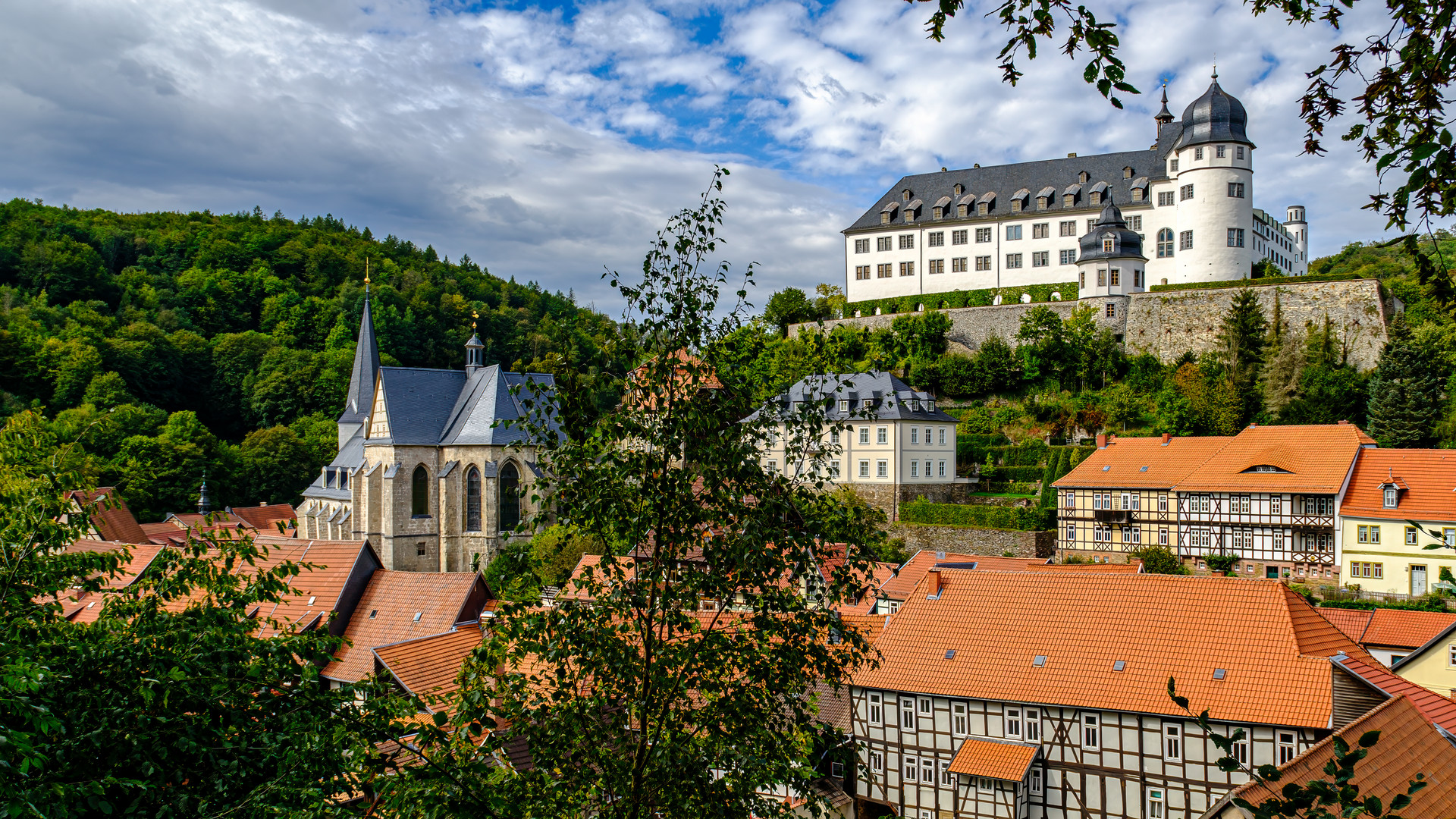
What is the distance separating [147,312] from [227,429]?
1423 centimetres

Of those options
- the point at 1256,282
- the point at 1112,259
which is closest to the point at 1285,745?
the point at 1256,282

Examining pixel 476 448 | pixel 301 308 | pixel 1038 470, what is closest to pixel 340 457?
pixel 476 448

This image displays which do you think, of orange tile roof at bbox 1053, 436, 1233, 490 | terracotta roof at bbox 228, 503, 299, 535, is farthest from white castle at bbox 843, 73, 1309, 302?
terracotta roof at bbox 228, 503, 299, 535

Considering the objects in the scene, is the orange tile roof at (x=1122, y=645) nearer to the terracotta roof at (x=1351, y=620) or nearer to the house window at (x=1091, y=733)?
the house window at (x=1091, y=733)

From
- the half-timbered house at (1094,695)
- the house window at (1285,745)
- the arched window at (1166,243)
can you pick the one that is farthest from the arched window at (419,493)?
the arched window at (1166,243)

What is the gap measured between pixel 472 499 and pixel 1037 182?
4198 centimetres

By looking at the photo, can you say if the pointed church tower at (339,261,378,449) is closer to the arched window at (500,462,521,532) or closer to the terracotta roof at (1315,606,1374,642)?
the arched window at (500,462,521,532)

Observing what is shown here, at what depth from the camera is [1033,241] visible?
61.1 m

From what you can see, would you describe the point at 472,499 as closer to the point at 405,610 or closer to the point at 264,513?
the point at 405,610

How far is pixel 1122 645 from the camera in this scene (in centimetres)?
2072

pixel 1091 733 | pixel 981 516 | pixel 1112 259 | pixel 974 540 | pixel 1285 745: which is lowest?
pixel 1091 733

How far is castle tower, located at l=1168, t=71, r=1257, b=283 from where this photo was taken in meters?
54.1

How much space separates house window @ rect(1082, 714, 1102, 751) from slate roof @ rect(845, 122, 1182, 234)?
45949 mm

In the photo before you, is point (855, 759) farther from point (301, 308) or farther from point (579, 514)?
point (301, 308)
